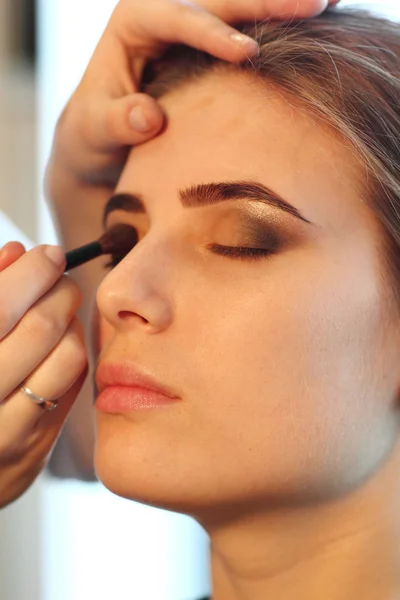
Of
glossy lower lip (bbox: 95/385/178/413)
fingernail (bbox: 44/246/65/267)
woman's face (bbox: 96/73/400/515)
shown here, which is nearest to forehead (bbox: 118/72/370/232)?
woman's face (bbox: 96/73/400/515)

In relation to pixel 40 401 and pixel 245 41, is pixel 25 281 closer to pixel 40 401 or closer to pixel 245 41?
pixel 40 401

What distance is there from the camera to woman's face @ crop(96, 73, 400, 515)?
2.24 ft

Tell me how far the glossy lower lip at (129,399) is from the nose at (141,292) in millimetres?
64

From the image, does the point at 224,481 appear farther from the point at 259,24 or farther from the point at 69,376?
the point at 259,24

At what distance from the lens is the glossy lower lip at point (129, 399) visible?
704 mm

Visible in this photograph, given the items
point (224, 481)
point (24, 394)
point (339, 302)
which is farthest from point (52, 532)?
point (339, 302)

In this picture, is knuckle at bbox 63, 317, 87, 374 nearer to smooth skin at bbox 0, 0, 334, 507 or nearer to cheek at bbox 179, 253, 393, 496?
smooth skin at bbox 0, 0, 334, 507

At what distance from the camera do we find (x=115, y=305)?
72 centimetres

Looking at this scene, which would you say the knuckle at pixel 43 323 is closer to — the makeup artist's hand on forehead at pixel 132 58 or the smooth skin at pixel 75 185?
the smooth skin at pixel 75 185

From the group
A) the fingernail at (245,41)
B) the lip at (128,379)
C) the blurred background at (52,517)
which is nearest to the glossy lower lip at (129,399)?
the lip at (128,379)

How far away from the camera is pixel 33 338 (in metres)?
0.75

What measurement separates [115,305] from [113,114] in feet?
0.88

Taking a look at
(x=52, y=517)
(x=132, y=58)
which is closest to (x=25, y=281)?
(x=132, y=58)

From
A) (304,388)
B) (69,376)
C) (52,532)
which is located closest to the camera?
(304,388)
